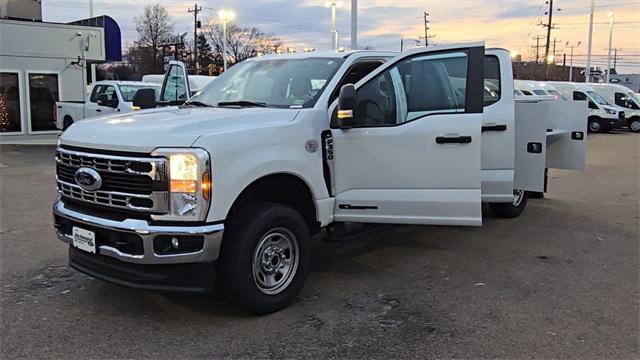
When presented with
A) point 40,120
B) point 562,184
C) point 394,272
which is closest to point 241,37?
point 40,120

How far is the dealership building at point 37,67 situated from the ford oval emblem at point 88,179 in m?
16.0

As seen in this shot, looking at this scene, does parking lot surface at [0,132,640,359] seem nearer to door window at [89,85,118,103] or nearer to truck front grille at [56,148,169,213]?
truck front grille at [56,148,169,213]

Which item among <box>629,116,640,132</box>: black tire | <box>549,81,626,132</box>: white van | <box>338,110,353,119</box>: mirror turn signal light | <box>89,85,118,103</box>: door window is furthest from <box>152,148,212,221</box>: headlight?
<box>629,116,640,132</box>: black tire

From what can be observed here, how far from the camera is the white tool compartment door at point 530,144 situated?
22.4 feet

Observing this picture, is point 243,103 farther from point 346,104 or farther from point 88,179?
point 88,179

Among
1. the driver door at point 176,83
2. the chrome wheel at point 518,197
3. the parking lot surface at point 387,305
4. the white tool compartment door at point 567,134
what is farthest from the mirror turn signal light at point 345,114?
the driver door at point 176,83

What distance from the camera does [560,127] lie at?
27.1 feet

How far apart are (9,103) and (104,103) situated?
417 centimetres

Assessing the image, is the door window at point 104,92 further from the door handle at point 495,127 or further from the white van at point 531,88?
the white van at point 531,88

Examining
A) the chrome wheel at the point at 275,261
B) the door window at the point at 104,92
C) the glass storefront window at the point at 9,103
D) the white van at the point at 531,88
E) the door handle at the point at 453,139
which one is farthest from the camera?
the white van at the point at 531,88

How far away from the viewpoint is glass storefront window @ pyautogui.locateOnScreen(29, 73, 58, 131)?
61.6ft

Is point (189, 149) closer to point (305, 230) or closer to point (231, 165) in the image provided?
point (231, 165)

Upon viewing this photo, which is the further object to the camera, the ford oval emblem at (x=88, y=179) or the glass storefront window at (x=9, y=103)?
the glass storefront window at (x=9, y=103)

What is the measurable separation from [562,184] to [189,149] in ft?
30.7
